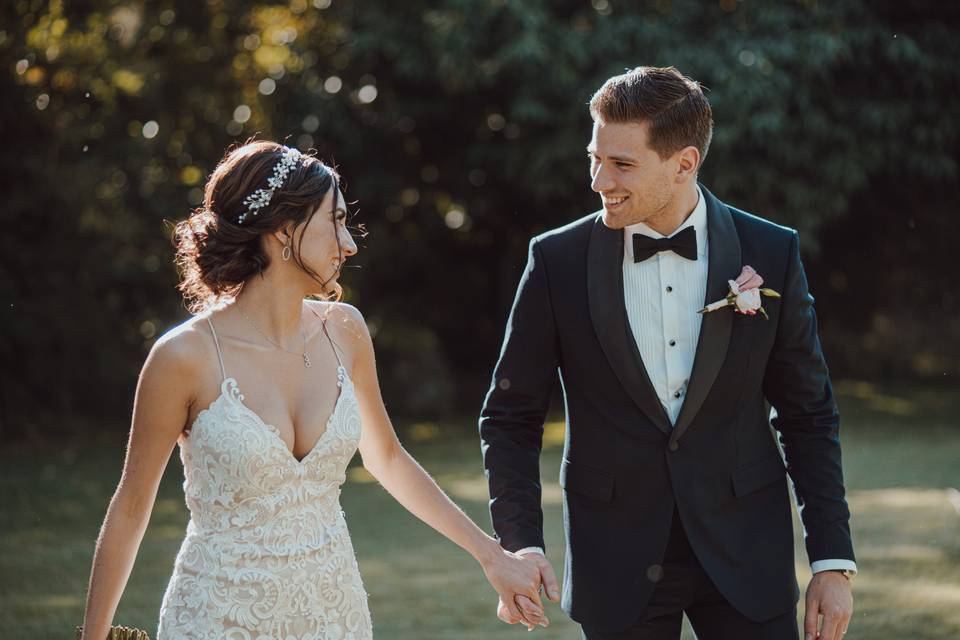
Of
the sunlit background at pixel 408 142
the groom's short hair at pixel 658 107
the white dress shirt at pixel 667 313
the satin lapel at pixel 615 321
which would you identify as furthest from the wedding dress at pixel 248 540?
the sunlit background at pixel 408 142

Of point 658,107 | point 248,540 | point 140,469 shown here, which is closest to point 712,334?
point 658,107

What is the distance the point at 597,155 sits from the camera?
3.31 m

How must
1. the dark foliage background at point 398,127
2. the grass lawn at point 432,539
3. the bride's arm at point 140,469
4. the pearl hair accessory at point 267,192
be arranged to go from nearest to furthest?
1. the bride's arm at point 140,469
2. the pearl hair accessory at point 267,192
3. the grass lawn at point 432,539
4. the dark foliage background at point 398,127

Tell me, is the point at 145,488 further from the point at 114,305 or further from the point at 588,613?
the point at 114,305

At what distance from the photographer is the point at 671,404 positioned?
327 centimetres

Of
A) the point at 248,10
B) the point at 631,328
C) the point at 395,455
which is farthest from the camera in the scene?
the point at 248,10

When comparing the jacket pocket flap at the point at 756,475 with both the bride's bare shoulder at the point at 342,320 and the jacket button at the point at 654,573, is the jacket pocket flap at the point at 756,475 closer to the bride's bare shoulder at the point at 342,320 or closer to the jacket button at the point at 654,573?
the jacket button at the point at 654,573

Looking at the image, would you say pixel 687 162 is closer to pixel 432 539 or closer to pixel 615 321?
pixel 615 321

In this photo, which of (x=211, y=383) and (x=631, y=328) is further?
(x=631, y=328)

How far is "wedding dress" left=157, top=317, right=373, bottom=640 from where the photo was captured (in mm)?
3029

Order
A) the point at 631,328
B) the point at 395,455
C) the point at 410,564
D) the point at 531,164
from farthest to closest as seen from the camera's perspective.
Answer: the point at 531,164 < the point at 410,564 < the point at 395,455 < the point at 631,328

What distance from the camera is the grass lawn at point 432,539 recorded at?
277 inches

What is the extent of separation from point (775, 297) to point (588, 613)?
975 millimetres

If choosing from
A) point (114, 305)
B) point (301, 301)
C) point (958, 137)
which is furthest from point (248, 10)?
point (301, 301)
